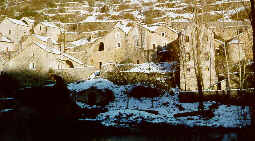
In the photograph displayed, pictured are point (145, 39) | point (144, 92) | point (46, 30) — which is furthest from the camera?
point (46, 30)

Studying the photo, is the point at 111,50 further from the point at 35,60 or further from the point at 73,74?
the point at 35,60

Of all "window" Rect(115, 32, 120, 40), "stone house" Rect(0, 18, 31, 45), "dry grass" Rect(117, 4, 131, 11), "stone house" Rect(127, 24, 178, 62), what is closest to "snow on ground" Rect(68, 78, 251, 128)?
"stone house" Rect(127, 24, 178, 62)

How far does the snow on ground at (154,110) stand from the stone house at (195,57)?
6.73ft

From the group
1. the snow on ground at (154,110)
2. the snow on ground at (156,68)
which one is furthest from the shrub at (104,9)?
the snow on ground at (154,110)

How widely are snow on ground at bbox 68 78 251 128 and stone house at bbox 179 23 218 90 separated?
2050mm

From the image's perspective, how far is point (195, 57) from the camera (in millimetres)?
28328

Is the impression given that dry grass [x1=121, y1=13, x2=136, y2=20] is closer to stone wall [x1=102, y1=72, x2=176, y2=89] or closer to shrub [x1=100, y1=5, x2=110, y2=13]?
shrub [x1=100, y1=5, x2=110, y2=13]

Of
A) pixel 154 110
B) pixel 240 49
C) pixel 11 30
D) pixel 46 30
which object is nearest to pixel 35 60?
pixel 154 110

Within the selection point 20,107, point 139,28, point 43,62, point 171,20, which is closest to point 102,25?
point 171,20

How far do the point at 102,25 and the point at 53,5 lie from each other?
27.0 metres

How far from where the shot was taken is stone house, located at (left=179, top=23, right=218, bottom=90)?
93.8 feet

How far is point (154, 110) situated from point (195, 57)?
26.6 feet

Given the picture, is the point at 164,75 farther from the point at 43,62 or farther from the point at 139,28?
the point at 43,62

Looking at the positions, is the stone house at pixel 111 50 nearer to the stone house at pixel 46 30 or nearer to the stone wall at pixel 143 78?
the stone wall at pixel 143 78
